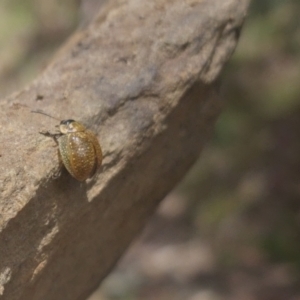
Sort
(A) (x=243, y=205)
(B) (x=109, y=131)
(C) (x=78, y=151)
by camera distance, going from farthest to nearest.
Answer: (A) (x=243, y=205) → (B) (x=109, y=131) → (C) (x=78, y=151)

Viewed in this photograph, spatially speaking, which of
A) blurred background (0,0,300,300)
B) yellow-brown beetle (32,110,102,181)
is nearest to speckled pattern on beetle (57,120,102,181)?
yellow-brown beetle (32,110,102,181)

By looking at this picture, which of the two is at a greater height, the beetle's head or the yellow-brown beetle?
the beetle's head

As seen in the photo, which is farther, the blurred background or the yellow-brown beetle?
the blurred background

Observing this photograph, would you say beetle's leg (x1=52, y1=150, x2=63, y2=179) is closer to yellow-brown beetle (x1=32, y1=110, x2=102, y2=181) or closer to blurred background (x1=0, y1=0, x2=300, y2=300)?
yellow-brown beetle (x1=32, y1=110, x2=102, y2=181)

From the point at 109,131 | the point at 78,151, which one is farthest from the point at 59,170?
the point at 109,131

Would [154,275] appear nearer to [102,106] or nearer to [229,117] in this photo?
[229,117]

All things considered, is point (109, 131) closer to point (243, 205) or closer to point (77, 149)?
point (77, 149)
